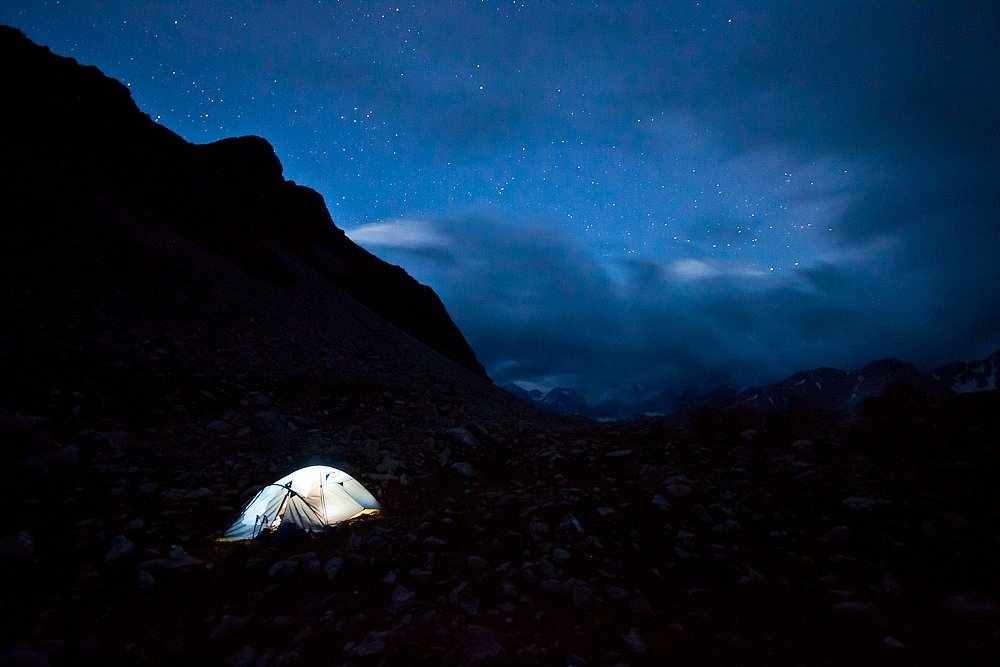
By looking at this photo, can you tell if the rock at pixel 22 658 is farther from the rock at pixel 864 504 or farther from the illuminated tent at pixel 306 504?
the rock at pixel 864 504

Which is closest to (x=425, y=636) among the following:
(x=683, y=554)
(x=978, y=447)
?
(x=683, y=554)

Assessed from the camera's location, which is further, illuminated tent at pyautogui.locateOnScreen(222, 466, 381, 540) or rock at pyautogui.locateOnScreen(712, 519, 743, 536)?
illuminated tent at pyautogui.locateOnScreen(222, 466, 381, 540)

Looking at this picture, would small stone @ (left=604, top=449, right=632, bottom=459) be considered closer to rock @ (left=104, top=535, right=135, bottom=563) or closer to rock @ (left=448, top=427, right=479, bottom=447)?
rock @ (left=448, top=427, right=479, bottom=447)

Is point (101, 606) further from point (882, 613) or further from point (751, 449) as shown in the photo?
point (751, 449)

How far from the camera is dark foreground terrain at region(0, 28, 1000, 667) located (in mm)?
3574

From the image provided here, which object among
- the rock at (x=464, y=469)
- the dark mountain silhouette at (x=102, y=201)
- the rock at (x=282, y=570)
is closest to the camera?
the rock at (x=282, y=570)

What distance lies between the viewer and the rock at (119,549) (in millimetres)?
4887

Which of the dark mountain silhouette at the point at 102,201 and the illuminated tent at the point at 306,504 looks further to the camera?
the dark mountain silhouette at the point at 102,201

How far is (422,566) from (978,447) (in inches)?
298

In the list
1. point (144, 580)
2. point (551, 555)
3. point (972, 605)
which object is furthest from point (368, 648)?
point (972, 605)

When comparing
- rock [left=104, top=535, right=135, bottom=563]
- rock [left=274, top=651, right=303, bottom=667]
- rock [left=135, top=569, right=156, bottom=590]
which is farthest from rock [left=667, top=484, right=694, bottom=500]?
rock [left=104, top=535, right=135, bottom=563]

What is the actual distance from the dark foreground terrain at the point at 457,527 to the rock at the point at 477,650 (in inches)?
0.8

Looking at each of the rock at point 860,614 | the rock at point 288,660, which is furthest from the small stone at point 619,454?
the rock at point 288,660

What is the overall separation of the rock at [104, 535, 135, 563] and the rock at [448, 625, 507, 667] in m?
4.10
